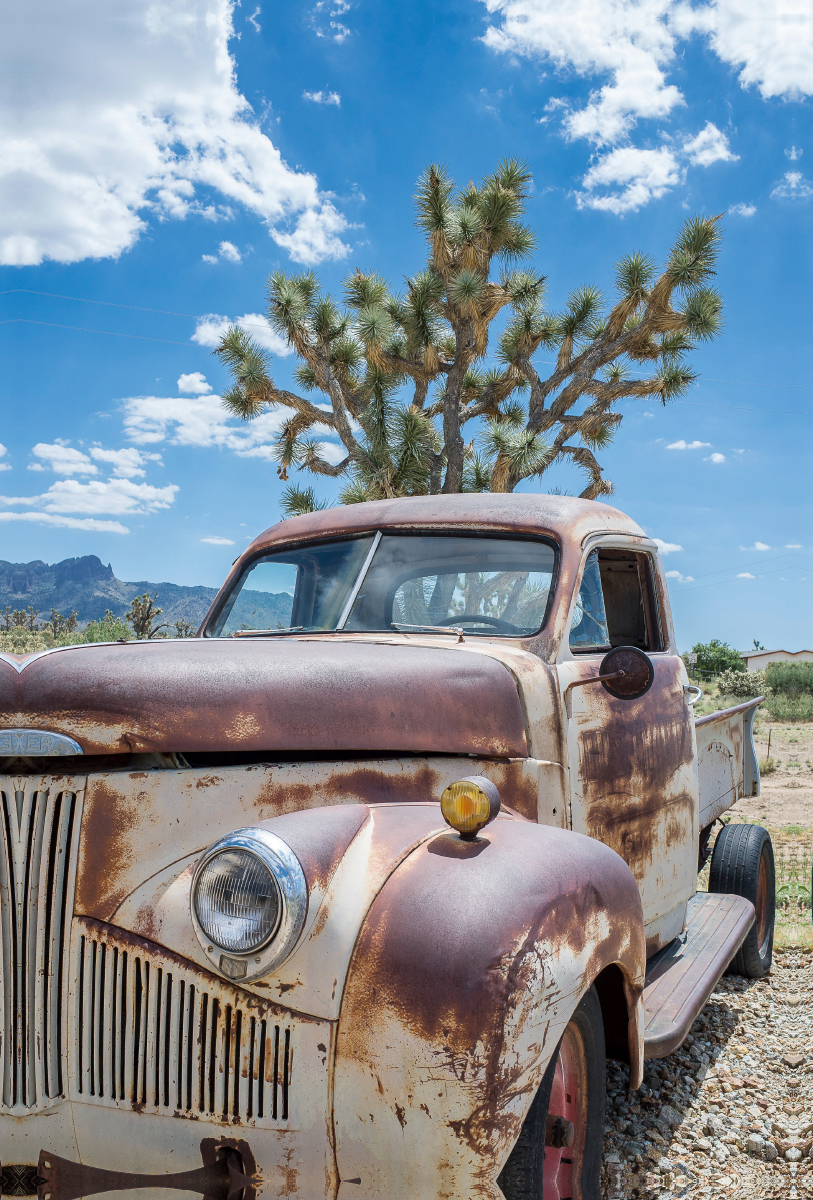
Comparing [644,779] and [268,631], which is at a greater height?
[268,631]

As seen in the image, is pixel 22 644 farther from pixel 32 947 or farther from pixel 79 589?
pixel 79 589

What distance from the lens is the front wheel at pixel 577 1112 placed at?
2.13 meters

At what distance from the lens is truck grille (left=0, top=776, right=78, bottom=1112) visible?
1.83m

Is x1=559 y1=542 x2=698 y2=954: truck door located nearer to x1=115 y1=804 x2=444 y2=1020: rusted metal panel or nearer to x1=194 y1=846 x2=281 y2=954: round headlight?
x1=115 y1=804 x2=444 y2=1020: rusted metal panel

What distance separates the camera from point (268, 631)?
3.47 metres

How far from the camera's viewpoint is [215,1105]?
5.77 ft

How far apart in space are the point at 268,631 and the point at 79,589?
156 meters

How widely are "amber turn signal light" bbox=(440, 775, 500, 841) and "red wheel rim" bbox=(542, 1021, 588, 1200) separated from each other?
1.84 ft

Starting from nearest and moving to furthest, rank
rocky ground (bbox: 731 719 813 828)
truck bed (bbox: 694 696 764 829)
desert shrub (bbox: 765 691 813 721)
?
truck bed (bbox: 694 696 764 829) → rocky ground (bbox: 731 719 813 828) → desert shrub (bbox: 765 691 813 721)

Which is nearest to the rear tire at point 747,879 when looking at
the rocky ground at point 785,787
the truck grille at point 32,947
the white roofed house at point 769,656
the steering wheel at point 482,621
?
the steering wheel at point 482,621

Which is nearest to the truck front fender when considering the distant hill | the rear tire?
the rear tire

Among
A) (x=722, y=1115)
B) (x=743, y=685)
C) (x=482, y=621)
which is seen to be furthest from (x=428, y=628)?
(x=743, y=685)

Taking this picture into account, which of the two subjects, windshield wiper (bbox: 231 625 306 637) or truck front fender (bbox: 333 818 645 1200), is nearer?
truck front fender (bbox: 333 818 645 1200)

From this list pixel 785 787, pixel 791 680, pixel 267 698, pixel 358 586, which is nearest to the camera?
pixel 267 698
